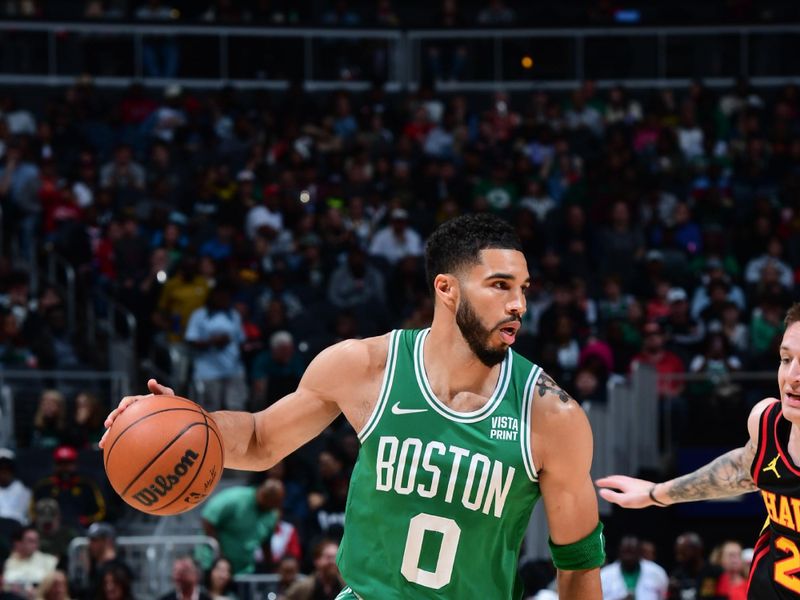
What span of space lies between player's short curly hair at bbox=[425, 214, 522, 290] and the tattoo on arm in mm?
1409

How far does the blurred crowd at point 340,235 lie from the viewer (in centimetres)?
1390

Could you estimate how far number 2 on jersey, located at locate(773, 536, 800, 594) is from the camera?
5215 millimetres

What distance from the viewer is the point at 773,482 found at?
5355mm

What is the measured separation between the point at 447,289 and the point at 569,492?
2.66 ft

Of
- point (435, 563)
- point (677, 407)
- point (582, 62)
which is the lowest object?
point (677, 407)

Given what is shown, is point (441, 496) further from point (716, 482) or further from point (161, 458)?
point (716, 482)

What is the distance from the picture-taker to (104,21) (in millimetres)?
20828

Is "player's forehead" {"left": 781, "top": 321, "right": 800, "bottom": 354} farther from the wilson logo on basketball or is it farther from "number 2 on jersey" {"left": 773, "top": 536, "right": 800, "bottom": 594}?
the wilson logo on basketball

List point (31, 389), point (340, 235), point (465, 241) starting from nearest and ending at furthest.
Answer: point (465, 241), point (31, 389), point (340, 235)

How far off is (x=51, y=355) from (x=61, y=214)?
295 centimetres

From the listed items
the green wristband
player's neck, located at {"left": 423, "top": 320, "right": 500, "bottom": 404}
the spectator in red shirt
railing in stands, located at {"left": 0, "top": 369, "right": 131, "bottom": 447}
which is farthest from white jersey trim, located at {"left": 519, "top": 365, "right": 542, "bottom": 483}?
the spectator in red shirt

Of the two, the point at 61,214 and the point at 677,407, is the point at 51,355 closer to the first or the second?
the point at 61,214

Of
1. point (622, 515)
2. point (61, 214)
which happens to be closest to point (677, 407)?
point (622, 515)

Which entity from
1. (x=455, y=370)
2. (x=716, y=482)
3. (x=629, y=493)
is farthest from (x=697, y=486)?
(x=455, y=370)
